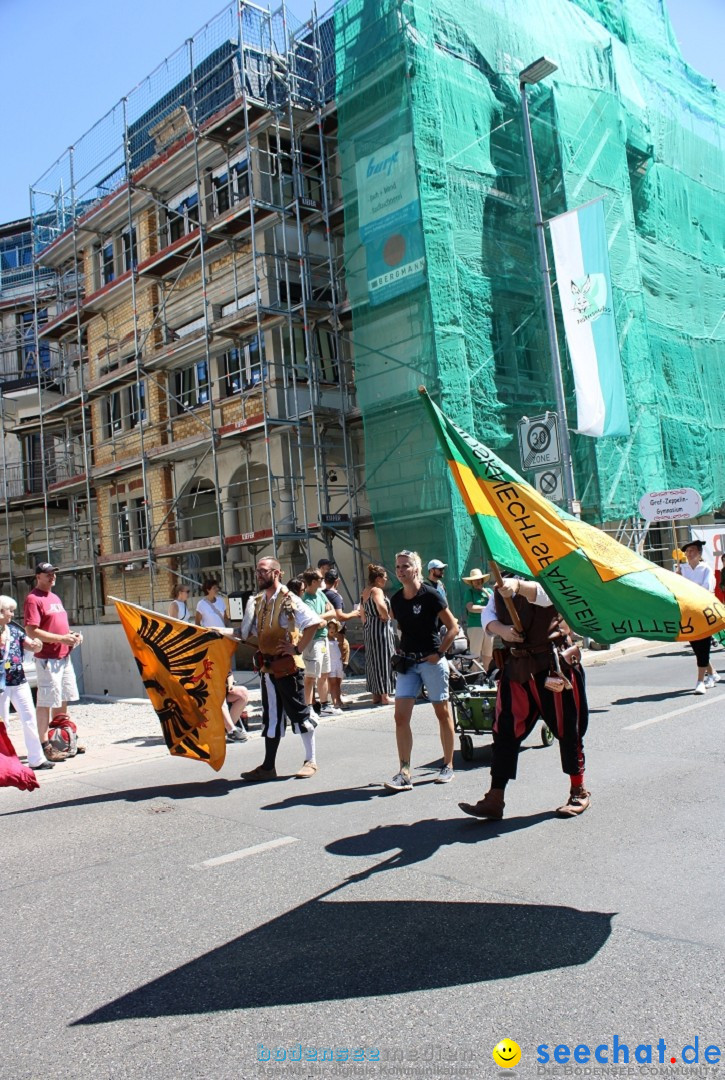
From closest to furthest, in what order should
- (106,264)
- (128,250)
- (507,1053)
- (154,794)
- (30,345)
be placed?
(507,1053) < (154,794) < (128,250) < (106,264) < (30,345)

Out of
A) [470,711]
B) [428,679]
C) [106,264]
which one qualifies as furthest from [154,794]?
[106,264]

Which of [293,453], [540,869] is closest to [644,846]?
[540,869]

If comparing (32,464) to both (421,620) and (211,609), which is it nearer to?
(211,609)

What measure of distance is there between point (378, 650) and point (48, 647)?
4.18 meters

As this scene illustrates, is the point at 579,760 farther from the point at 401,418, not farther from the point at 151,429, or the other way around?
the point at 151,429

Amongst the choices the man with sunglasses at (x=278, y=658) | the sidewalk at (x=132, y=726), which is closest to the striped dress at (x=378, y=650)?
the sidewalk at (x=132, y=726)

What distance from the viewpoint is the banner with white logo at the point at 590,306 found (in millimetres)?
16688

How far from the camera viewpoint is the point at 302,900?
446 cm

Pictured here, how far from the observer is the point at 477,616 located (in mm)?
15188

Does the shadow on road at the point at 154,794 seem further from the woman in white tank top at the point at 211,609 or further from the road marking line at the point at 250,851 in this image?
the woman in white tank top at the point at 211,609

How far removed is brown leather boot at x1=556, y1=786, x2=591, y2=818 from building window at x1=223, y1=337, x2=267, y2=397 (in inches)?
585

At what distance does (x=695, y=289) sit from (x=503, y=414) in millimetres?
8611

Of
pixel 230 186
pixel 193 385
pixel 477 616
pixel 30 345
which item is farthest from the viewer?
pixel 30 345

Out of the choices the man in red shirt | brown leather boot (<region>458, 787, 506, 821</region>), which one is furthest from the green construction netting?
brown leather boot (<region>458, 787, 506, 821</region>)
